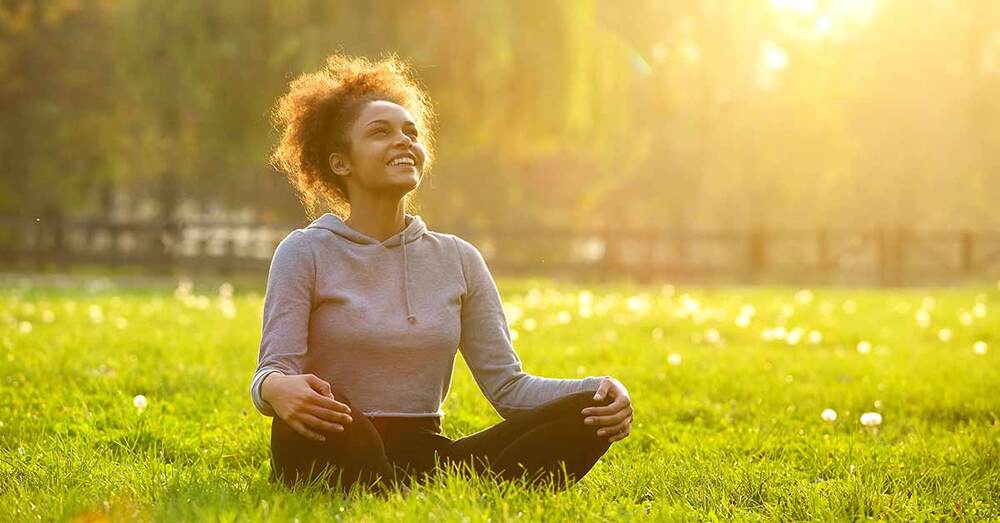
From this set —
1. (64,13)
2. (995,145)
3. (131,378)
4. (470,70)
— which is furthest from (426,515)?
(995,145)

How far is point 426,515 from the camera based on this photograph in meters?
3.04

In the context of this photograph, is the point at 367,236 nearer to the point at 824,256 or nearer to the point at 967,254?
the point at 824,256

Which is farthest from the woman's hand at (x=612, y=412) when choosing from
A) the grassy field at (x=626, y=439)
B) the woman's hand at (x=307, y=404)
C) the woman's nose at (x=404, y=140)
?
the woman's nose at (x=404, y=140)

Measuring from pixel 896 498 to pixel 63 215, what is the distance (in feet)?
106

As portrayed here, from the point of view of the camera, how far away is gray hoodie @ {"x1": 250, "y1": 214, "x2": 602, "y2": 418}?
342 cm

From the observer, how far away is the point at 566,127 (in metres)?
20.2

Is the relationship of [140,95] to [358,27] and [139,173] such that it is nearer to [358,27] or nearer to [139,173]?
[358,27]

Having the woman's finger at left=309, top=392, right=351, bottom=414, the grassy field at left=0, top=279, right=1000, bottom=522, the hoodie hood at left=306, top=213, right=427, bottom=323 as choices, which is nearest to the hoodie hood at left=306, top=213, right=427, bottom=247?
the hoodie hood at left=306, top=213, right=427, bottom=323

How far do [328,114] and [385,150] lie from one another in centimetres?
31

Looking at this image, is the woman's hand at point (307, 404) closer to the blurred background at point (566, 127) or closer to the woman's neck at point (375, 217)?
the woman's neck at point (375, 217)

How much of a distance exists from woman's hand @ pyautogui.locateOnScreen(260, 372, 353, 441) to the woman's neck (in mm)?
673

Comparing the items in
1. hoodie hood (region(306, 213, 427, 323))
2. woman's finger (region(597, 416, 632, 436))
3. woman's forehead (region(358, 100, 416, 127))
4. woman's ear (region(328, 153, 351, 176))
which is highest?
woman's forehead (region(358, 100, 416, 127))

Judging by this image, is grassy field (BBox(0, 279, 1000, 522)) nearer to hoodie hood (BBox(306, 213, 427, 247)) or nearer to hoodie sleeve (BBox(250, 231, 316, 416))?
hoodie sleeve (BBox(250, 231, 316, 416))

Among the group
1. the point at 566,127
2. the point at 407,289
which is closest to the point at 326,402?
the point at 407,289
